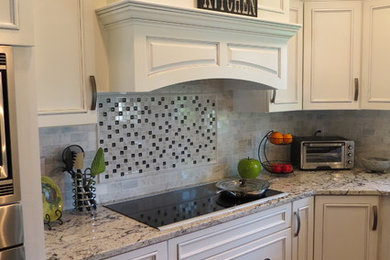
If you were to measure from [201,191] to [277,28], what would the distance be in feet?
3.53

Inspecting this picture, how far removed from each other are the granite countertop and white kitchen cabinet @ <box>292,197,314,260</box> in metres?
0.07

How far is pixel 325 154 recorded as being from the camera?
3.07m

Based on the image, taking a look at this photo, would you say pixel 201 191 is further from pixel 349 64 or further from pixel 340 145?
pixel 349 64

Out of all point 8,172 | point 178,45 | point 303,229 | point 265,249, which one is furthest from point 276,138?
point 8,172

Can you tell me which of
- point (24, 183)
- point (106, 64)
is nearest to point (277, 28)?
point (106, 64)

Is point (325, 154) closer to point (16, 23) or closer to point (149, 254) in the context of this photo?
point (149, 254)

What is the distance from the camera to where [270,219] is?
233 cm

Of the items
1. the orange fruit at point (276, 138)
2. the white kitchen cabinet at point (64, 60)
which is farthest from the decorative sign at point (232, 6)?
the orange fruit at point (276, 138)

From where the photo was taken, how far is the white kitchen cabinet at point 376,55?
9.19ft

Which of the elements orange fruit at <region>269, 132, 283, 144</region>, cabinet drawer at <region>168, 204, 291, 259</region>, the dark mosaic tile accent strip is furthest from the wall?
cabinet drawer at <region>168, 204, 291, 259</region>

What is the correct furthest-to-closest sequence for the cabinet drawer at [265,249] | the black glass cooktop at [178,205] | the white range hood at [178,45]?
the cabinet drawer at [265,249] → the black glass cooktop at [178,205] → the white range hood at [178,45]

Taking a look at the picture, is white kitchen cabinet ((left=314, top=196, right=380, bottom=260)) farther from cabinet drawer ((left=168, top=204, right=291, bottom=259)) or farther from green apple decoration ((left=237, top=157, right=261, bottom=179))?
green apple decoration ((left=237, top=157, right=261, bottom=179))

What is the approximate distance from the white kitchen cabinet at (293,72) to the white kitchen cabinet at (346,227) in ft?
2.24

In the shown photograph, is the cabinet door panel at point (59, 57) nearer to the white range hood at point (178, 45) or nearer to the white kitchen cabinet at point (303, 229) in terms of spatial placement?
the white range hood at point (178, 45)
